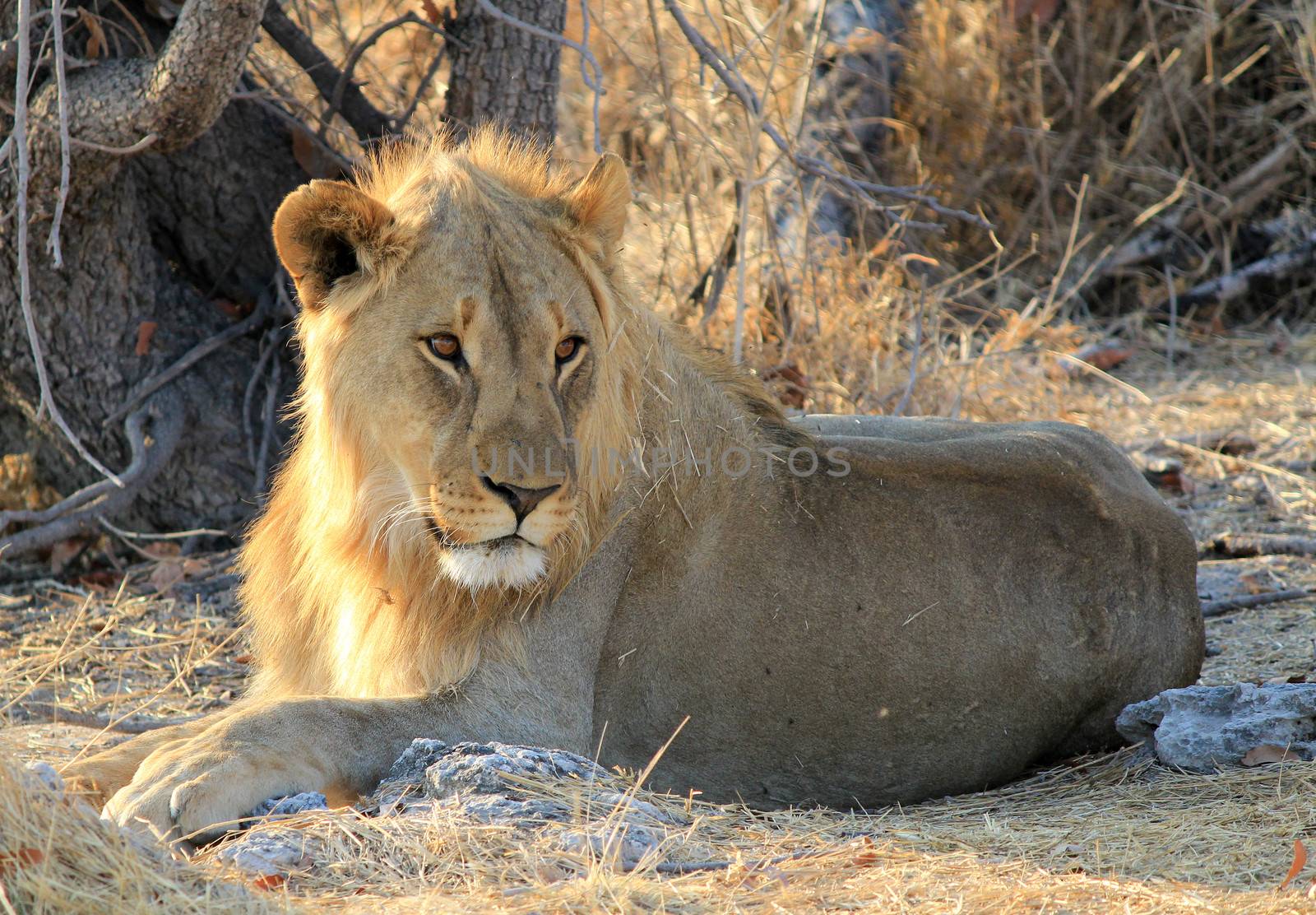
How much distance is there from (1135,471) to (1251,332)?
4.83m

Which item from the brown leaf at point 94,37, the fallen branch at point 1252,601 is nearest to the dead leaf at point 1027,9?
the fallen branch at point 1252,601

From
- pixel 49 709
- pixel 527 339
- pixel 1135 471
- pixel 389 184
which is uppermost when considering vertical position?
pixel 389 184

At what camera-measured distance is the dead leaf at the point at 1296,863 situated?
9.18 feet

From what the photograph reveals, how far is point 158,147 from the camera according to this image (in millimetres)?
4781

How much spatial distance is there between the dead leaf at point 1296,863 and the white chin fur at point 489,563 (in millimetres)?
1706

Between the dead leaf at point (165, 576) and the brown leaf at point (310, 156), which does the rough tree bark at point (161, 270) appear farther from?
the dead leaf at point (165, 576)

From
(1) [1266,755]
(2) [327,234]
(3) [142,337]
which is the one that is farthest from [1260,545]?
(3) [142,337]

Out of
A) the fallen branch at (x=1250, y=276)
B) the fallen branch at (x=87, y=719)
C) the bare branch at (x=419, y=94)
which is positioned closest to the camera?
the fallen branch at (x=87, y=719)

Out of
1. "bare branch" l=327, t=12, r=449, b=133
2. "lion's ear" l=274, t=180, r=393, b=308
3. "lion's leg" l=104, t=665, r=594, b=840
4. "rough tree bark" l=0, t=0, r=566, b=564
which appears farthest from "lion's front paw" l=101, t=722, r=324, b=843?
"bare branch" l=327, t=12, r=449, b=133

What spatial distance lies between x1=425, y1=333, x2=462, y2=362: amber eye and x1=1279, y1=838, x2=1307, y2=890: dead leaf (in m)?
2.07

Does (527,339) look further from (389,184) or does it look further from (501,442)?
(389,184)

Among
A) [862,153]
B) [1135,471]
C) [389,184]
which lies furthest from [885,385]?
[389,184]

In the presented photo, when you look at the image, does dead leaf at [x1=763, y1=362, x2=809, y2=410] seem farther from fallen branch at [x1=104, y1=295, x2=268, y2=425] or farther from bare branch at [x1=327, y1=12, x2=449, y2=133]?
fallen branch at [x1=104, y1=295, x2=268, y2=425]

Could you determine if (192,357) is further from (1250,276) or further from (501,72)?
(1250,276)
